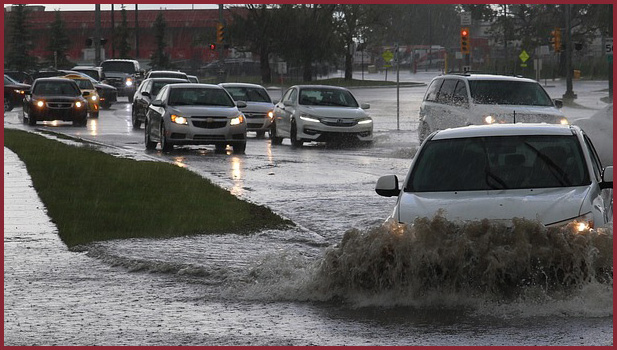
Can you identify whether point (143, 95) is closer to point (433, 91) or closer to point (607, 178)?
point (433, 91)

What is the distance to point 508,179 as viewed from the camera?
451 inches

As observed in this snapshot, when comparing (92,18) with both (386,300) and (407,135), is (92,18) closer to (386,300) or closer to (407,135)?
(407,135)

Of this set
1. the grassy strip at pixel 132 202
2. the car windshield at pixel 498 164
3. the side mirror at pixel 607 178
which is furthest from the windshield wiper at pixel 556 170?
the grassy strip at pixel 132 202

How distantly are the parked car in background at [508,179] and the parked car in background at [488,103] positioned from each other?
13.8m

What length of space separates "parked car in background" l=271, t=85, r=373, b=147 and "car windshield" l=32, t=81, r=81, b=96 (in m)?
12.0

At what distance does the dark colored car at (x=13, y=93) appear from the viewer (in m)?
58.3

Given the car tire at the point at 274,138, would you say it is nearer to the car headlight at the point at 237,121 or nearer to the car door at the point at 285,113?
the car door at the point at 285,113

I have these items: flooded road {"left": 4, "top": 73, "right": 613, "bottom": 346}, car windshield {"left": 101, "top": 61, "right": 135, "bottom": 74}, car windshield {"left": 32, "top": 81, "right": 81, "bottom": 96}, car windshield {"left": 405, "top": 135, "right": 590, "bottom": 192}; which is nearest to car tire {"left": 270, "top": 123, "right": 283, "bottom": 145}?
car windshield {"left": 32, "top": 81, "right": 81, "bottom": 96}

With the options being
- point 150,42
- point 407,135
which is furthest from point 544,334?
point 150,42

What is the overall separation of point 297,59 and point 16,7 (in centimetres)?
2489

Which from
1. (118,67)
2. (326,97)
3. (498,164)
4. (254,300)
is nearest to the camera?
(254,300)

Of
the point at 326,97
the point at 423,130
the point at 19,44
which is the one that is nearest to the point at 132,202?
the point at 423,130

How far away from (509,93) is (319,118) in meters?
6.92

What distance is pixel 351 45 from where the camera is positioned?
99.9m
